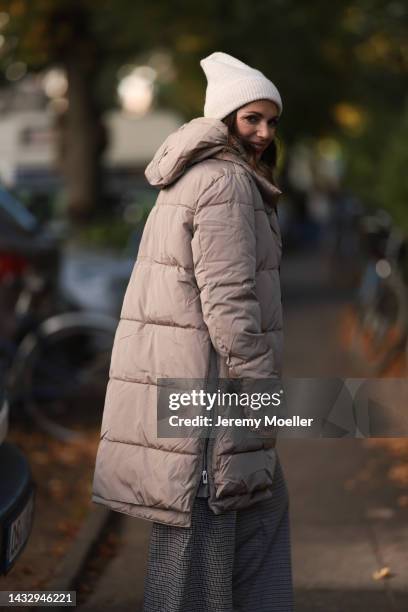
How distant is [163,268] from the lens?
3938 mm

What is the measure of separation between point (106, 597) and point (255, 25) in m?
13.5

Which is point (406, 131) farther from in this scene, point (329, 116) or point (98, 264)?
point (329, 116)

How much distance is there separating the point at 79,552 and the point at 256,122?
2438 mm

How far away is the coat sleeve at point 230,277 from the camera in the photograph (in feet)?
12.4

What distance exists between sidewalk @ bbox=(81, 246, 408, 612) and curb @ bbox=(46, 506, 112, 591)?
0.11 metres

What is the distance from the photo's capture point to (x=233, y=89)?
3992 millimetres

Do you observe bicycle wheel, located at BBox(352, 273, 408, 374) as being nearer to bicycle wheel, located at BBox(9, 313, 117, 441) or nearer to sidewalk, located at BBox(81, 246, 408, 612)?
sidewalk, located at BBox(81, 246, 408, 612)

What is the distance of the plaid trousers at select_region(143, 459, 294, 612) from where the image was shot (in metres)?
3.97

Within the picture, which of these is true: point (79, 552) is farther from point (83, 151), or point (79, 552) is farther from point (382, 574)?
point (83, 151)

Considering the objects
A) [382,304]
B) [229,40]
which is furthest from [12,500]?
[229,40]

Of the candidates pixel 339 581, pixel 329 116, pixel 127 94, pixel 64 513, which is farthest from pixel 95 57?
pixel 127 94

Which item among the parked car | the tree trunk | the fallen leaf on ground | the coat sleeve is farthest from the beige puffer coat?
the tree trunk

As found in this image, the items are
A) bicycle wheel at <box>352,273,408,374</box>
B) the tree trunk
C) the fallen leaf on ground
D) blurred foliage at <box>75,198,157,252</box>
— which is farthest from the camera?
the tree trunk

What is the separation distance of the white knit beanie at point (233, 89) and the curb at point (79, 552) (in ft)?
6.83
